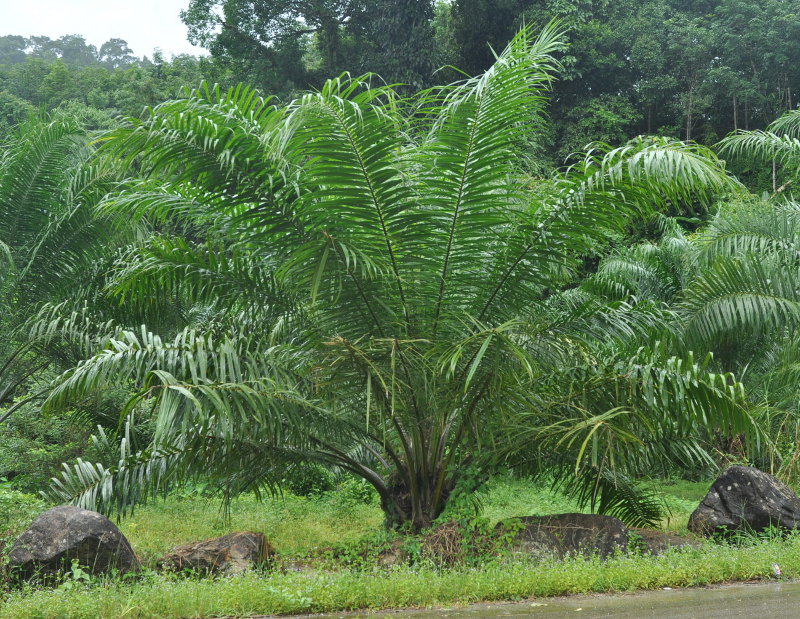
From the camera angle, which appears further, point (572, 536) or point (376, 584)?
point (572, 536)

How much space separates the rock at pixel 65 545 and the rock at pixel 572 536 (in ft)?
9.64

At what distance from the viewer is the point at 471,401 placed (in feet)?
19.9

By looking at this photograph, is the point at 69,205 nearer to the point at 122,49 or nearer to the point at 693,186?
the point at 693,186

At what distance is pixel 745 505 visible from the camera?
7492mm

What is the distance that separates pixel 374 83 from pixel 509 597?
953 inches

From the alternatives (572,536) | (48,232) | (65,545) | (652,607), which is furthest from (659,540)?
(48,232)

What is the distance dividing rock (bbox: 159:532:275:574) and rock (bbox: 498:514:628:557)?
2.04 meters

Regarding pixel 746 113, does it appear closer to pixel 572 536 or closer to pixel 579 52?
pixel 579 52

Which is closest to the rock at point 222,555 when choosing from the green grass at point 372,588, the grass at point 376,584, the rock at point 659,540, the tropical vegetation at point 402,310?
the grass at point 376,584

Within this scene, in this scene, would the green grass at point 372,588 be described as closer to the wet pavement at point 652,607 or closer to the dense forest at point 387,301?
the wet pavement at point 652,607

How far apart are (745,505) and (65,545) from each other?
6004 mm

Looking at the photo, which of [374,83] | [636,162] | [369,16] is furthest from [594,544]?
[369,16]

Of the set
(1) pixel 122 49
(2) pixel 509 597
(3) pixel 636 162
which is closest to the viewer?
(2) pixel 509 597

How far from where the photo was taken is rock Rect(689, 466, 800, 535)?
290 inches
